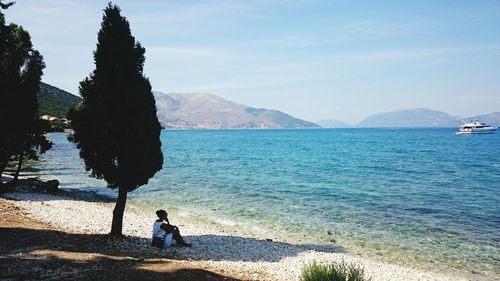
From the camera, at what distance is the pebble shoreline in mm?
17078

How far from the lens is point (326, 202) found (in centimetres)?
3772

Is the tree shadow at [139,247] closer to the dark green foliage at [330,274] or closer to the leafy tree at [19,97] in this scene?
the dark green foliage at [330,274]

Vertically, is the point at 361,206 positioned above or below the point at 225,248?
below

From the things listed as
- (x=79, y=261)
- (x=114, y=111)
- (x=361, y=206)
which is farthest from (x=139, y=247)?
(x=361, y=206)

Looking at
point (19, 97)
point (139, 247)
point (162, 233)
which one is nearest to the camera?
point (139, 247)

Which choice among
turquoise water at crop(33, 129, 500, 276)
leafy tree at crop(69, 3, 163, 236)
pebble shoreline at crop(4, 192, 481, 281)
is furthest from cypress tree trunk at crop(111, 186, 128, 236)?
turquoise water at crop(33, 129, 500, 276)

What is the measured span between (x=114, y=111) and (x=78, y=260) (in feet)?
23.1

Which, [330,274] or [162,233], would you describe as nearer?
[330,274]

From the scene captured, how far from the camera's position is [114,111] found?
727 inches

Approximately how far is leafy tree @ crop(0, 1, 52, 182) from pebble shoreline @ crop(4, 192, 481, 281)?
476 cm

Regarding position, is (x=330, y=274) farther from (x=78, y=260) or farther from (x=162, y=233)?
(x=162, y=233)

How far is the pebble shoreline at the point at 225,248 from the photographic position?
17.1 metres

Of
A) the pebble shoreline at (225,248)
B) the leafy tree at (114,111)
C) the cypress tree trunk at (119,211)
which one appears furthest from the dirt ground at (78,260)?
the leafy tree at (114,111)

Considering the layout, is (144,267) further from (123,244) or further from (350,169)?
(350,169)
